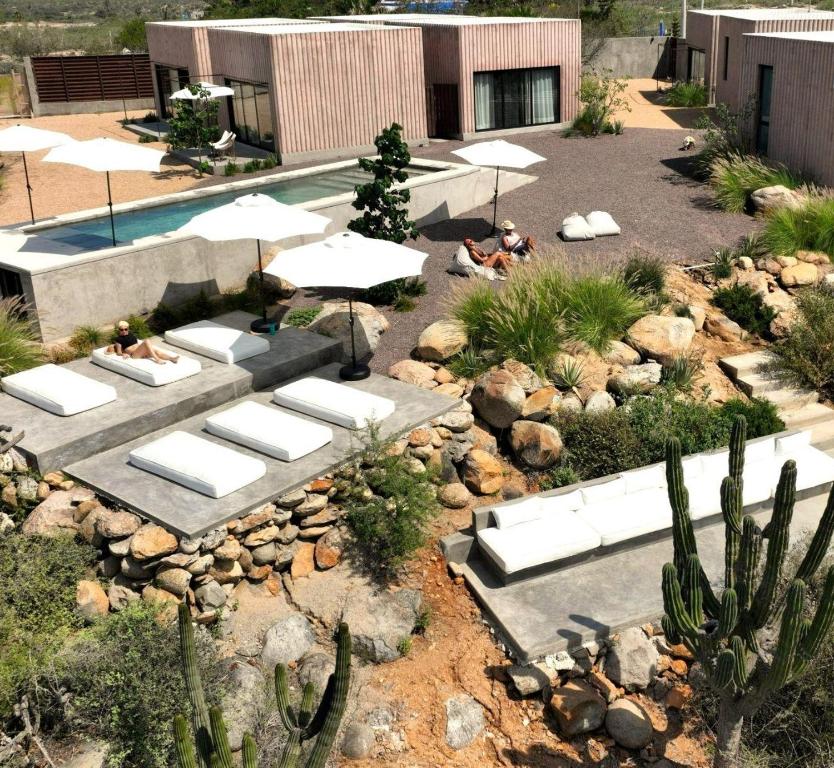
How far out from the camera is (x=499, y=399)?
12719mm

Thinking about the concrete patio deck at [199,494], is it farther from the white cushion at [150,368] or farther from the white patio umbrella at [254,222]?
the white patio umbrella at [254,222]

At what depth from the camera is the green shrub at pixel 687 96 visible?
107 ft

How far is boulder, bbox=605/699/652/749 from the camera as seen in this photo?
29.2ft

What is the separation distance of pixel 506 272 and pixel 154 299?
5916mm

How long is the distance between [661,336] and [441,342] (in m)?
3.36

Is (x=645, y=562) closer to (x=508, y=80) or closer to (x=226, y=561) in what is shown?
(x=226, y=561)

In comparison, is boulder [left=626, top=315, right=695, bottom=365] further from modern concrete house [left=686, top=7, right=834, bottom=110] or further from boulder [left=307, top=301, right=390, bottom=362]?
modern concrete house [left=686, top=7, right=834, bottom=110]

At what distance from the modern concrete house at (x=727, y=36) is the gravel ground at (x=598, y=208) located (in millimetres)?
3075

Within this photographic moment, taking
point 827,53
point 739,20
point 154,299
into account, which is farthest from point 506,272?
point 739,20

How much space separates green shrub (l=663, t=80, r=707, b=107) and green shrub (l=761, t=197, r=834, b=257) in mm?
16285

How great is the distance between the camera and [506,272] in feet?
54.2

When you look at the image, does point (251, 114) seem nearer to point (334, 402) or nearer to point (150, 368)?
point (150, 368)

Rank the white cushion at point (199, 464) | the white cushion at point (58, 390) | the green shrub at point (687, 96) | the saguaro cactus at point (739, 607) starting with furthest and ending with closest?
the green shrub at point (687, 96)
the white cushion at point (58, 390)
the white cushion at point (199, 464)
the saguaro cactus at point (739, 607)

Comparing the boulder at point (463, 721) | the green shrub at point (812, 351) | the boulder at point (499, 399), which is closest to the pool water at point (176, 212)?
the boulder at point (499, 399)
